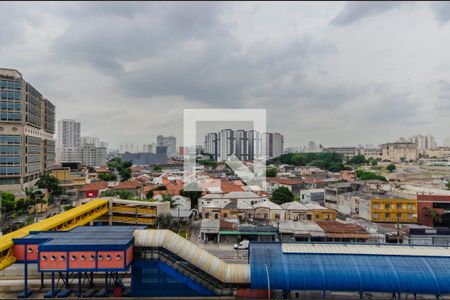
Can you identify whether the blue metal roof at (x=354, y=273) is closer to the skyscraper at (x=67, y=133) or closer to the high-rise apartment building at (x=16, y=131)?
the high-rise apartment building at (x=16, y=131)

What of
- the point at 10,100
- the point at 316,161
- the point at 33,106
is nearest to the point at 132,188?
the point at 33,106

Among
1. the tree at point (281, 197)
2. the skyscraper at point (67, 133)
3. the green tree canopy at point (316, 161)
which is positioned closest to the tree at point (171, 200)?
the tree at point (281, 197)

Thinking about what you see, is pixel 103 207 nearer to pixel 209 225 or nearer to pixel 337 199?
pixel 209 225

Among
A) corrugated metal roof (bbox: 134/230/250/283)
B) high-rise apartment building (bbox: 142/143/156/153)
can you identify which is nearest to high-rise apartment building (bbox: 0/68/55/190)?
corrugated metal roof (bbox: 134/230/250/283)

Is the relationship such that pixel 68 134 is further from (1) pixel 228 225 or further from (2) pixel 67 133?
(1) pixel 228 225

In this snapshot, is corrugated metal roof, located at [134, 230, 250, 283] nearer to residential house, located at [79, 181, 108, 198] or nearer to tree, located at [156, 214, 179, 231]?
tree, located at [156, 214, 179, 231]

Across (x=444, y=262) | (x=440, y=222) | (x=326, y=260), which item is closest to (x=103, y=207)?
(x=326, y=260)
